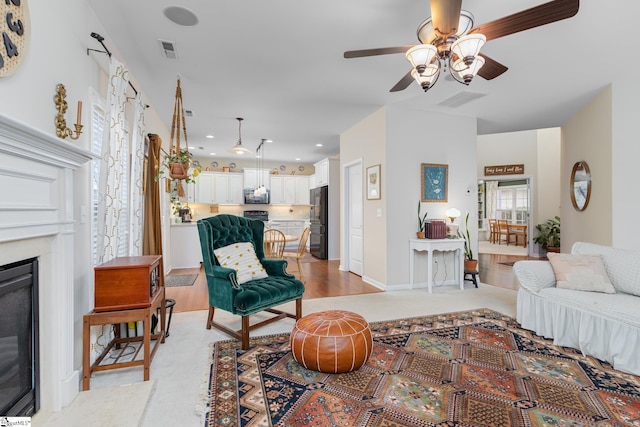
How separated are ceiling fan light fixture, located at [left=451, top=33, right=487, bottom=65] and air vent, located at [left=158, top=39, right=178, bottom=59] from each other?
8.17 ft

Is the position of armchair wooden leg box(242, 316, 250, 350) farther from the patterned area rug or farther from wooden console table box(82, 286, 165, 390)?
wooden console table box(82, 286, 165, 390)

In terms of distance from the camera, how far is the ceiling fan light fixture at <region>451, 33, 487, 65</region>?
5.82ft

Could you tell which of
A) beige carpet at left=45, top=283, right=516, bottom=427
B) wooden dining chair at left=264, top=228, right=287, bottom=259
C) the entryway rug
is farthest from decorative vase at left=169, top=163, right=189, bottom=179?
the entryway rug

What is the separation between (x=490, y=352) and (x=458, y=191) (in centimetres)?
302

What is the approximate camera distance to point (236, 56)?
9.87 ft

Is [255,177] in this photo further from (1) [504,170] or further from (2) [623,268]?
(2) [623,268]

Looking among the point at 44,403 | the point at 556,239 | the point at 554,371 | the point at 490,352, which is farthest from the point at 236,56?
the point at 556,239

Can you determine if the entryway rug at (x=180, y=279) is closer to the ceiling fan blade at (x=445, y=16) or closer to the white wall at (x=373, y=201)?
the white wall at (x=373, y=201)

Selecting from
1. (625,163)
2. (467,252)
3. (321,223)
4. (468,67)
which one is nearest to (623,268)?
(625,163)

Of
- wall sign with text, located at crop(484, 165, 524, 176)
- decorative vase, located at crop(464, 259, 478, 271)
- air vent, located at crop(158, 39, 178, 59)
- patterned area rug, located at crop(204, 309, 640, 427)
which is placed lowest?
patterned area rug, located at crop(204, 309, 640, 427)

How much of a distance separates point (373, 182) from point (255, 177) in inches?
182

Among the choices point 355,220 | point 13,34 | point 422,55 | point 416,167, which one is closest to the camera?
point 13,34

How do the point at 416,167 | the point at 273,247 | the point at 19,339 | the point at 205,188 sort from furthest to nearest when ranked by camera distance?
1. the point at 205,188
2. the point at 273,247
3. the point at 416,167
4. the point at 19,339

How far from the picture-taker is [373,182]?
482 centimetres
